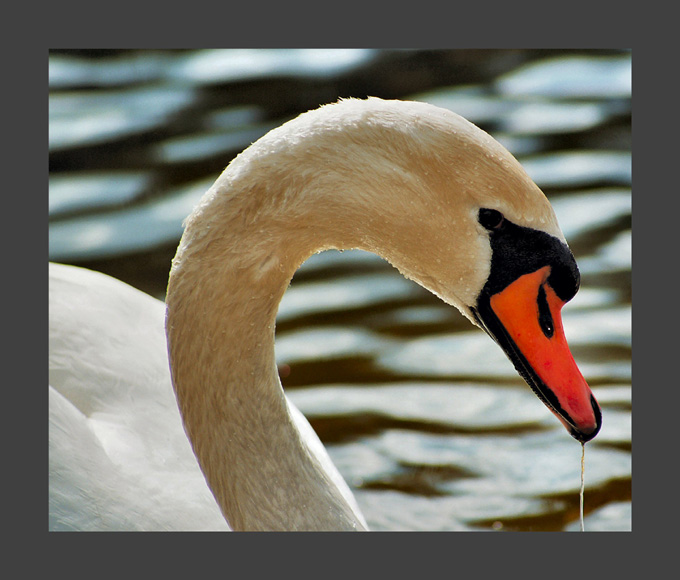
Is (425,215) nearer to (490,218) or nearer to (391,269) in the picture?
(490,218)

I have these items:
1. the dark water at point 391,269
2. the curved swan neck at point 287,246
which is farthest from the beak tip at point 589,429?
the dark water at point 391,269

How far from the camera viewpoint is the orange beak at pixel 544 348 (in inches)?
82.4

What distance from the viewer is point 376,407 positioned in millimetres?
3648

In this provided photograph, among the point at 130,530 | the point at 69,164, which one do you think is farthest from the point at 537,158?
the point at 130,530

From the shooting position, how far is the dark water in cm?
328

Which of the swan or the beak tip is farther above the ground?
the swan

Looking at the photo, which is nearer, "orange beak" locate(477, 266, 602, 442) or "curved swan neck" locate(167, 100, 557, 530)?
"curved swan neck" locate(167, 100, 557, 530)

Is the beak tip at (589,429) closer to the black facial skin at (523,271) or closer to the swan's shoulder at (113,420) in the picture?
the black facial skin at (523,271)

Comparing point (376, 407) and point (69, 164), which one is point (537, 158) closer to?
point (376, 407)

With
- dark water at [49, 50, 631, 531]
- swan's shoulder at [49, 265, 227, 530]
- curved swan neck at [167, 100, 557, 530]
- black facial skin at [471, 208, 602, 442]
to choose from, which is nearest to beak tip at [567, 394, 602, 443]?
black facial skin at [471, 208, 602, 442]

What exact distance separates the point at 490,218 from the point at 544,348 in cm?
30

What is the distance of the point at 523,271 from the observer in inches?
80.8

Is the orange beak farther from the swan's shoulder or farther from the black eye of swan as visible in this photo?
the swan's shoulder

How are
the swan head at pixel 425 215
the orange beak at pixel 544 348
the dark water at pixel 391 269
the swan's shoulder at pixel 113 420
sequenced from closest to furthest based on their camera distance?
the swan head at pixel 425 215 < the orange beak at pixel 544 348 < the swan's shoulder at pixel 113 420 < the dark water at pixel 391 269
